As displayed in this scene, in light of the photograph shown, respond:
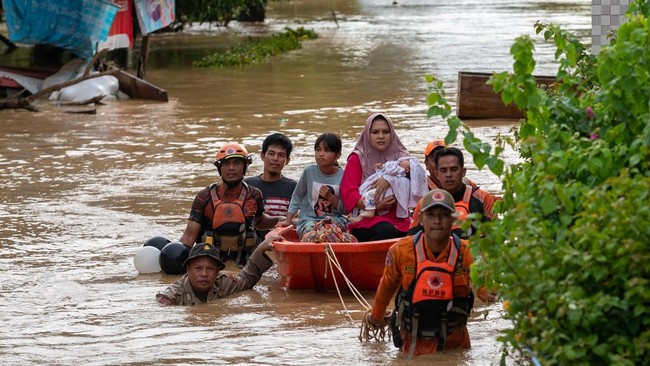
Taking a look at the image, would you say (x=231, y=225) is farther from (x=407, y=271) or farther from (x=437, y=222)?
(x=437, y=222)

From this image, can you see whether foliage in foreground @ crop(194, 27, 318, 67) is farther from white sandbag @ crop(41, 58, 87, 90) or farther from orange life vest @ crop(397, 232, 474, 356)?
orange life vest @ crop(397, 232, 474, 356)

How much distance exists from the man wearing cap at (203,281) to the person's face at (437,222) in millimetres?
2416

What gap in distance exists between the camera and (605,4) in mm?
11961

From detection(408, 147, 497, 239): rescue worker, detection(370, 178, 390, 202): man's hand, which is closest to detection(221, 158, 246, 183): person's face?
detection(370, 178, 390, 202): man's hand

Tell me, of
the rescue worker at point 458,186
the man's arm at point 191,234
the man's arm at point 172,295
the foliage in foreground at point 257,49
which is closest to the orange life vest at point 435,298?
the rescue worker at point 458,186

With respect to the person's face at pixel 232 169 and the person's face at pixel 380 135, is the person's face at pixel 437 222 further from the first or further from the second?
the person's face at pixel 232 169

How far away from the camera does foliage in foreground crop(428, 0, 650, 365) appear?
4.75 meters

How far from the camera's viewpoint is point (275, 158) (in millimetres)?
10688

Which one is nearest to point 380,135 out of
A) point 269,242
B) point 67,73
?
point 269,242

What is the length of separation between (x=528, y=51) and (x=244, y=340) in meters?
3.26

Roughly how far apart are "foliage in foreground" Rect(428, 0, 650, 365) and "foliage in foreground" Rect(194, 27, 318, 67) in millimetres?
22625

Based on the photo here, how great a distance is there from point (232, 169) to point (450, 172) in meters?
2.27

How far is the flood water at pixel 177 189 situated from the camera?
8.04 meters

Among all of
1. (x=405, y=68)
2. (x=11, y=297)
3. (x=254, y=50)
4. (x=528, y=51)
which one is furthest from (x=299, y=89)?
(x=528, y=51)
